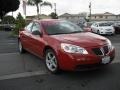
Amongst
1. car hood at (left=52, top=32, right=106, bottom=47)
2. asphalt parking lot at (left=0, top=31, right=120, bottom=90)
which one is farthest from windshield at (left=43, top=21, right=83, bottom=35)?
asphalt parking lot at (left=0, top=31, right=120, bottom=90)

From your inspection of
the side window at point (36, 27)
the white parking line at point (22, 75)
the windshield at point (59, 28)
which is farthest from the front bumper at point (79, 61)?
the side window at point (36, 27)

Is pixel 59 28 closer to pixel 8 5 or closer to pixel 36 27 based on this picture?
pixel 36 27

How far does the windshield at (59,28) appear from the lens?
783 cm

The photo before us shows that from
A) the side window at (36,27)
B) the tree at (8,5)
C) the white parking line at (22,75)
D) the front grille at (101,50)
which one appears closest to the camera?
the front grille at (101,50)

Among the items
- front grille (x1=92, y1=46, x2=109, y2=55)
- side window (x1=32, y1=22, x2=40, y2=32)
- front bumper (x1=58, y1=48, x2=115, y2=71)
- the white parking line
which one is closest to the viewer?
front bumper (x1=58, y1=48, x2=115, y2=71)

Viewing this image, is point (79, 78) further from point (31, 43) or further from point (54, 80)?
point (31, 43)

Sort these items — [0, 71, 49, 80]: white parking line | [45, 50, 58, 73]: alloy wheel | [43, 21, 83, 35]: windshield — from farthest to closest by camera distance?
[43, 21, 83, 35]: windshield, [45, 50, 58, 73]: alloy wheel, [0, 71, 49, 80]: white parking line

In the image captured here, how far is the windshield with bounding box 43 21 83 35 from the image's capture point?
25.7ft

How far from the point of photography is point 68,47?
6.50 m

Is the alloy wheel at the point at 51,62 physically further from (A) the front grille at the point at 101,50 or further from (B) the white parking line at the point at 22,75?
(A) the front grille at the point at 101,50

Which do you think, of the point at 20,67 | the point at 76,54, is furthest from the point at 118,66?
Answer: the point at 20,67

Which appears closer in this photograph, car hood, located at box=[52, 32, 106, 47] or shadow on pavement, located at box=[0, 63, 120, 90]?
shadow on pavement, located at box=[0, 63, 120, 90]

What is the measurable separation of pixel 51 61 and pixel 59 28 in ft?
4.31

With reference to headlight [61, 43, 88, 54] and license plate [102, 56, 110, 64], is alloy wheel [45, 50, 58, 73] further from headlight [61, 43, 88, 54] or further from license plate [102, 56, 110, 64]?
license plate [102, 56, 110, 64]
